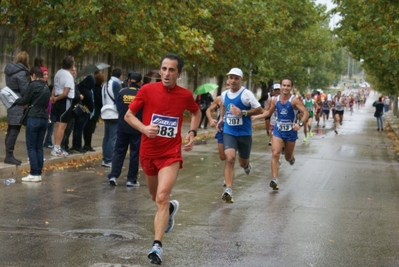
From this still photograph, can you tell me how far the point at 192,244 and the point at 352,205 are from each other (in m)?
4.31

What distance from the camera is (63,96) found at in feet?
54.3

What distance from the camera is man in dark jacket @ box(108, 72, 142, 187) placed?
43.9 ft

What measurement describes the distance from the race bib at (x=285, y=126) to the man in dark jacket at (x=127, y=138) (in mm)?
2424

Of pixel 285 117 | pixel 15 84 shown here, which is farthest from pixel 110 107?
pixel 285 117

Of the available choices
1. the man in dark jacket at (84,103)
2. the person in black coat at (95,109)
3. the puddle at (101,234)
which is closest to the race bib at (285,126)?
the man in dark jacket at (84,103)

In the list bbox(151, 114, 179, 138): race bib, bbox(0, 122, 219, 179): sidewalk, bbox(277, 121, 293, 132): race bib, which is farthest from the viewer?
bbox(277, 121, 293, 132): race bib

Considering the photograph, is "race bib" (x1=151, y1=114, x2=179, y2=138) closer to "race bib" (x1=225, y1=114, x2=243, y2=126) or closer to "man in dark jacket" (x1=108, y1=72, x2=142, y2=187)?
"race bib" (x1=225, y1=114, x2=243, y2=126)

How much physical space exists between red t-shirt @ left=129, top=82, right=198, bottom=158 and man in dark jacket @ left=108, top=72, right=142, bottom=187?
5.22 m

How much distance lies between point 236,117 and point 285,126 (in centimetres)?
191

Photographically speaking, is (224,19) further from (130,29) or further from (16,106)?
(16,106)

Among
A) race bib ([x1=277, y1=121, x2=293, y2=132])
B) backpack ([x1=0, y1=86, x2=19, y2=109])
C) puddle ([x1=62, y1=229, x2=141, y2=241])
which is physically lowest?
puddle ([x1=62, y1=229, x2=141, y2=241])

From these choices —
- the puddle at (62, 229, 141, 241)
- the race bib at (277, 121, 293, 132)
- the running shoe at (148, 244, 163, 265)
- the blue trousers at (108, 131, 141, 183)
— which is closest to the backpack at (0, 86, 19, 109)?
the blue trousers at (108, 131, 141, 183)

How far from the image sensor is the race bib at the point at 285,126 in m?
14.3

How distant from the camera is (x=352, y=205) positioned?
1221 centimetres
